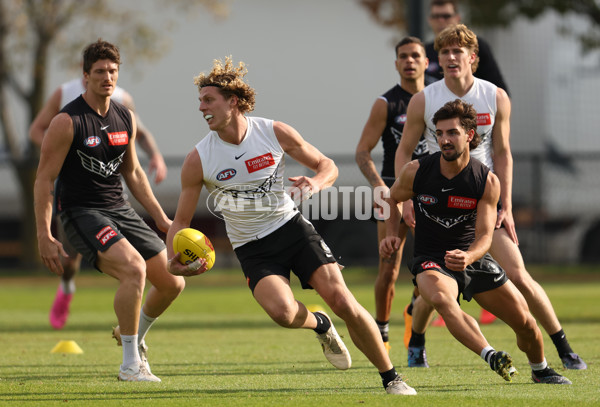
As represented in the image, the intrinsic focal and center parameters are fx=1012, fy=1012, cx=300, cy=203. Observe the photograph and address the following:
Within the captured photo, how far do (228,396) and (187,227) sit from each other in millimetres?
1140

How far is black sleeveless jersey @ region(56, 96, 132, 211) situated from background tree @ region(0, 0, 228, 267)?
1524 cm

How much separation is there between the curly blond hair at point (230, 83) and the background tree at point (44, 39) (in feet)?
53.5

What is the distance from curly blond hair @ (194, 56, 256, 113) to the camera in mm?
6648

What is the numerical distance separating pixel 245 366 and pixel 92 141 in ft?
6.99

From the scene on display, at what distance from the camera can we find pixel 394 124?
8.70m

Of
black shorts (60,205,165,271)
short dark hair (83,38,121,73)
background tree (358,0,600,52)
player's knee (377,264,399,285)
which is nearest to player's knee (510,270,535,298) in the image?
player's knee (377,264,399,285)

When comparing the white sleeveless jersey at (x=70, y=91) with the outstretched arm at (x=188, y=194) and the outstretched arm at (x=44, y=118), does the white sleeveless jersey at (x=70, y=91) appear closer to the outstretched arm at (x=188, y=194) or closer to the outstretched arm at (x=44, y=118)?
the outstretched arm at (x=44, y=118)

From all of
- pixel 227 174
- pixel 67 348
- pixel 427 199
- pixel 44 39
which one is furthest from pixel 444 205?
pixel 44 39

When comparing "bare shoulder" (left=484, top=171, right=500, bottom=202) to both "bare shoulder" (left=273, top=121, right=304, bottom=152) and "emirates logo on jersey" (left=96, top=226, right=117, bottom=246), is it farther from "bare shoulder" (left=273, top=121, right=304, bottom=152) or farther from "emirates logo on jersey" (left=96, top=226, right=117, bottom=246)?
"emirates logo on jersey" (left=96, top=226, right=117, bottom=246)

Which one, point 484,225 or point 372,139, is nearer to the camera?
point 484,225

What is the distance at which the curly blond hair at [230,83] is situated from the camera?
665cm

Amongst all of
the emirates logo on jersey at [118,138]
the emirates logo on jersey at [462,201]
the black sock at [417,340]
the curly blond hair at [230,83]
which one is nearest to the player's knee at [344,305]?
the emirates logo on jersey at [462,201]

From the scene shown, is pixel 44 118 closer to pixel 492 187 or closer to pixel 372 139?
pixel 372 139

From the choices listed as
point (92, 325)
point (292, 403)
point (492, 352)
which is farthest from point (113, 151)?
point (92, 325)
